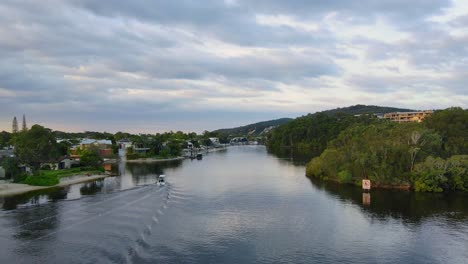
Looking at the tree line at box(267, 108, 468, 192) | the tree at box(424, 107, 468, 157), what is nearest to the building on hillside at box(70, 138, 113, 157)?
the tree line at box(267, 108, 468, 192)

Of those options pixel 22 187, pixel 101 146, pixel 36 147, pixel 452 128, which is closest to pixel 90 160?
pixel 36 147

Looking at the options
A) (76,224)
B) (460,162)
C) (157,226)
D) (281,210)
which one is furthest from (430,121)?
(76,224)

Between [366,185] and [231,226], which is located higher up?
[366,185]

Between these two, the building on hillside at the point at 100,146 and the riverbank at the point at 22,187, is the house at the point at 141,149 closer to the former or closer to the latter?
the building on hillside at the point at 100,146

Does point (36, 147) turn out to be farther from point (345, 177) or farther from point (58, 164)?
point (345, 177)

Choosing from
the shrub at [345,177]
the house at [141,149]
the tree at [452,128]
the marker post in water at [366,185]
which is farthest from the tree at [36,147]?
the tree at [452,128]

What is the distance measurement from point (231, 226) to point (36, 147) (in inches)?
1274

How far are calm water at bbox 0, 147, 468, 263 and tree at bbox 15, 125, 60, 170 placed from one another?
899 centimetres

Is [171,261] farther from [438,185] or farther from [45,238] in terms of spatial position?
[438,185]

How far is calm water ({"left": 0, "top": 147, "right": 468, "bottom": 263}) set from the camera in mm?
21969

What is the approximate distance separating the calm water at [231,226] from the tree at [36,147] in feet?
29.5

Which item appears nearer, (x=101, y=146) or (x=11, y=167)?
(x=11, y=167)

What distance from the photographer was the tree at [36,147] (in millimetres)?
47938

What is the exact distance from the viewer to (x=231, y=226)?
27484 millimetres
